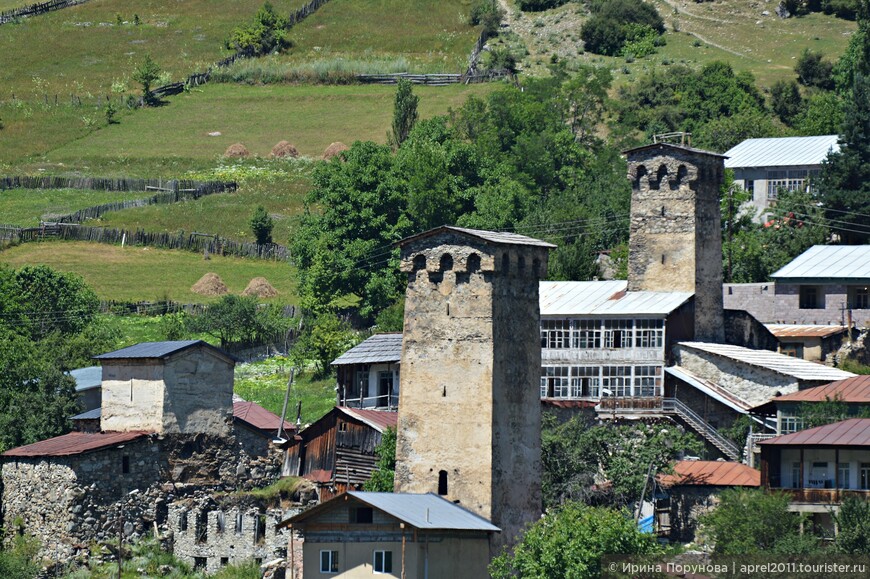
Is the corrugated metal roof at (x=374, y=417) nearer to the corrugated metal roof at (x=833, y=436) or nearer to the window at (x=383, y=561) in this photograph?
the window at (x=383, y=561)

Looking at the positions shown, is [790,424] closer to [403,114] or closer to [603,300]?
[603,300]

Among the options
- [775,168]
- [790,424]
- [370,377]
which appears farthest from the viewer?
[775,168]

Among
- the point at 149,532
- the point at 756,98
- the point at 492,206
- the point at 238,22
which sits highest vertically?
the point at 238,22

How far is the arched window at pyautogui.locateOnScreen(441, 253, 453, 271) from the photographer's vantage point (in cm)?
5638

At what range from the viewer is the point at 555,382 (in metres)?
71.6

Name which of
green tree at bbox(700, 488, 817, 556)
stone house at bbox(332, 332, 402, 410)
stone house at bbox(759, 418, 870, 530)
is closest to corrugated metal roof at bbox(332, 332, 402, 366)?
stone house at bbox(332, 332, 402, 410)

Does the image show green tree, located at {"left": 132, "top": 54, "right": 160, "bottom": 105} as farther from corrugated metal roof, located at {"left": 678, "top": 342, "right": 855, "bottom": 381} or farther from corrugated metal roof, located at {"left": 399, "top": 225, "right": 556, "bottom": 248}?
corrugated metal roof, located at {"left": 399, "top": 225, "right": 556, "bottom": 248}

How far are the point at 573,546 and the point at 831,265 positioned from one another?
105 ft

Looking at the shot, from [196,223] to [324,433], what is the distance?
167 ft

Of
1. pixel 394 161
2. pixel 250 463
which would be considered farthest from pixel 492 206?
pixel 250 463

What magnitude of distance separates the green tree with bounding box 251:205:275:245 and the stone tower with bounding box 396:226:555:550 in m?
53.3

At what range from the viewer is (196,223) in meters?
114

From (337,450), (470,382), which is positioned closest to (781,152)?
(337,450)

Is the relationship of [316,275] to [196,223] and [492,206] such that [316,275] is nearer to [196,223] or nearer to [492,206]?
[492,206]
